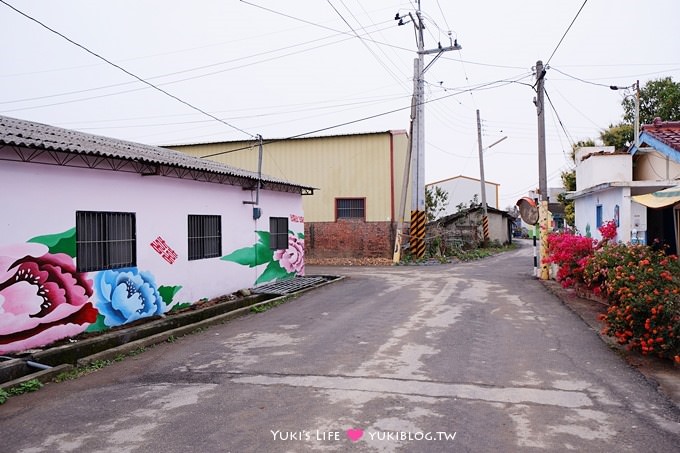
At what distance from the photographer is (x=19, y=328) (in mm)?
7832

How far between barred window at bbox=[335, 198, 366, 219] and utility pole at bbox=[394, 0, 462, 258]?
3251mm

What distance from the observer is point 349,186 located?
27.2 m

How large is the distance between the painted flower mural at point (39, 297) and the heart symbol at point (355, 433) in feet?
18.8

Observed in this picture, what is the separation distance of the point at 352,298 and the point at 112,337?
6.51m

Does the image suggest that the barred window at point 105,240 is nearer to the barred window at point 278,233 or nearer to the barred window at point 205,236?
the barred window at point 205,236

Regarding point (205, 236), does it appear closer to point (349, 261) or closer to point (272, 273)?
point (272, 273)

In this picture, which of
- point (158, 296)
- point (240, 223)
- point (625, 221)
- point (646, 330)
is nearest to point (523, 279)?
point (625, 221)

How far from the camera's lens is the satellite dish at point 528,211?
17875mm

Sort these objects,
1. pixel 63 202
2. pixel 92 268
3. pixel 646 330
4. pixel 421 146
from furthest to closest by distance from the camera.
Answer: pixel 421 146
pixel 92 268
pixel 63 202
pixel 646 330

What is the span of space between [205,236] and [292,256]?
5280 mm

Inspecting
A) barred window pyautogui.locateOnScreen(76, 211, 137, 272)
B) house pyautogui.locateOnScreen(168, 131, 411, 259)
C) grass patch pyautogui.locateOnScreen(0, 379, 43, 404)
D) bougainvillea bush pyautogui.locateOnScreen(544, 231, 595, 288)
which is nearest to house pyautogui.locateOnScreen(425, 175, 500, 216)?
house pyautogui.locateOnScreen(168, 131, 411, 259)

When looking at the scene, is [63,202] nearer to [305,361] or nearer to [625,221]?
[305,361]

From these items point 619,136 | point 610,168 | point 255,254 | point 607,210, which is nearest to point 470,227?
point 619,136

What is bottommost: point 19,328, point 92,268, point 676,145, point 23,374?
point 23,374
